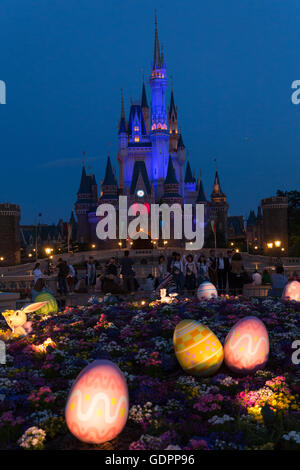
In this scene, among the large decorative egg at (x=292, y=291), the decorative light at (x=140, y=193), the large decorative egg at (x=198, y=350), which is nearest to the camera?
the large decorative egg at (x=198, y=350)

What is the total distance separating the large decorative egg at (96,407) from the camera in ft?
15.1

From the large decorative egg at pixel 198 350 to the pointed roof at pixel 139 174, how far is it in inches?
2680

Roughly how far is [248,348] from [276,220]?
39.7 meters

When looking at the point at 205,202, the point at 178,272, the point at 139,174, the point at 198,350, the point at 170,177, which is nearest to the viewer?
the point at 198,350

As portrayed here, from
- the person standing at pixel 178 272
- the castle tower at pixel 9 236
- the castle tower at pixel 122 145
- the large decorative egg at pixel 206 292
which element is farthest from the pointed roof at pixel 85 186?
the large decorative egg at pixel 206 292

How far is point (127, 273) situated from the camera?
14.9m

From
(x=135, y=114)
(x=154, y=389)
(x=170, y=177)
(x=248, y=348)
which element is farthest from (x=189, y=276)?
(x=135, y=114)

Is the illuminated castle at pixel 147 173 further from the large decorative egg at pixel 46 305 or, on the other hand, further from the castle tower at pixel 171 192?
the large decorative egg at pixel 46 305

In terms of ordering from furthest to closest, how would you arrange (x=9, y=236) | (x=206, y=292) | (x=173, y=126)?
1. (x=173, y=126)
2. (x=9, y=236)
3. (x=206, y=292)

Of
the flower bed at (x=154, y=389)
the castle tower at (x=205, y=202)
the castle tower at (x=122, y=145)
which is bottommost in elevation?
the flower bed at (x=154, y=389)

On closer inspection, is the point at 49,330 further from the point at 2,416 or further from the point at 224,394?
the point at 224,394

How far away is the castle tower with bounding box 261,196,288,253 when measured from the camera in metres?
43.7

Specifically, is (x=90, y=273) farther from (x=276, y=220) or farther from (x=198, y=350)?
(x=276, y=220)

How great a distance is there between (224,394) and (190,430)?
1.16 m
